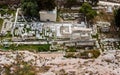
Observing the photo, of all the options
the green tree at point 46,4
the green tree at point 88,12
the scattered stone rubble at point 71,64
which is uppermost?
the green tree at point 46,4

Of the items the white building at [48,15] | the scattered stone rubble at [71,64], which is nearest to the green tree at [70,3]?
the white building at [48,15]

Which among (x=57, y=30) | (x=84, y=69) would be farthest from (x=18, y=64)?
(x=57, y=30)

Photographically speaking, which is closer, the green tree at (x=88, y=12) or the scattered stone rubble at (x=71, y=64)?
the scattered stone rubble at (x=71, y=64)

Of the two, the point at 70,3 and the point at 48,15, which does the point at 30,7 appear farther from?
the point at 70,3

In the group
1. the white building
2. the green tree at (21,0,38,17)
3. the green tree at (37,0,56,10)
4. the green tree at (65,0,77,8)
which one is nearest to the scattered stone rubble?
the white building

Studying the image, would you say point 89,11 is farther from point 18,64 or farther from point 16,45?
point 18,64

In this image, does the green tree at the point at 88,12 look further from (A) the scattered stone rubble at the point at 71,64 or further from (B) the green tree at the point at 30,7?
(A) the scattered stone rubble at the point at 71,64

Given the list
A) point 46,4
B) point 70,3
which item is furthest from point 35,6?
point 70,3

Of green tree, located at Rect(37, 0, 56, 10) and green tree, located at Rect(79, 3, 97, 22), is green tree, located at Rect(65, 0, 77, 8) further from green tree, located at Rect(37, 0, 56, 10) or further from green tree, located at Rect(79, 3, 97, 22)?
green tree, located at Rect(37, 0, 56, 10)
